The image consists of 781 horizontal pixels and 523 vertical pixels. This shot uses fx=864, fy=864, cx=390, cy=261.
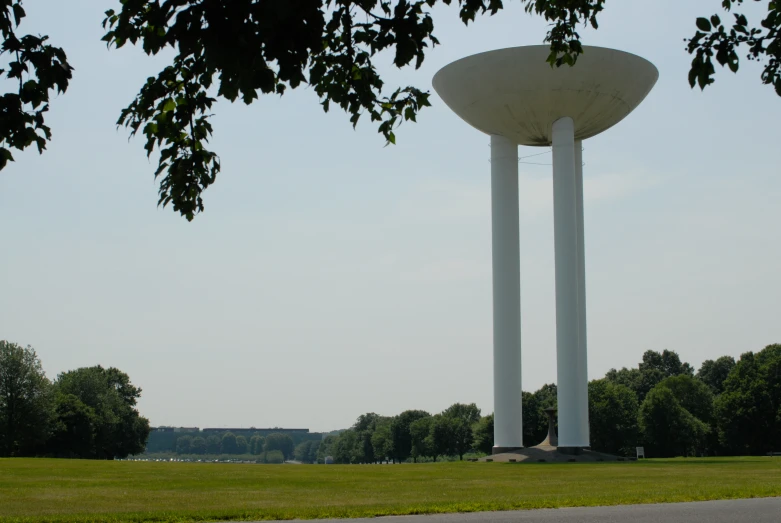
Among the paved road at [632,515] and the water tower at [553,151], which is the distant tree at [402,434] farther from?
the paved road at [632,515]

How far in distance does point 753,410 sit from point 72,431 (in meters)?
53.0

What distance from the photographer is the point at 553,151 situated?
148 feet

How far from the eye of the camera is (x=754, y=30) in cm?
705

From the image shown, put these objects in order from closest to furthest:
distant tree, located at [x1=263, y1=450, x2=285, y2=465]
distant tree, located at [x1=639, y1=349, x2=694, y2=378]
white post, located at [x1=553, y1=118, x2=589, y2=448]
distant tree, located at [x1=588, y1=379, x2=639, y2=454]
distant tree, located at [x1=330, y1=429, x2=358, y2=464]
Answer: white post, located at [x1=553, y1=118, x2=589, y2=448] < distant tree, located at [x1=588, y1=379, x2=639, y2=454] < distant tree, located at [x1=639, y1=349, x2=694, y2=378] < distant tree, located at [x1=330, y1=429, x2=358, y2=464] < distant tree, located at [x1=263, y1=450, x2=285, y2=465]

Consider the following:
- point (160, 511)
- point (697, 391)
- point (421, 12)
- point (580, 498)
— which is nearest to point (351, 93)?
point (421, 12)

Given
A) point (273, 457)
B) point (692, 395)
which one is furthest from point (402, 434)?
point (273, 457)

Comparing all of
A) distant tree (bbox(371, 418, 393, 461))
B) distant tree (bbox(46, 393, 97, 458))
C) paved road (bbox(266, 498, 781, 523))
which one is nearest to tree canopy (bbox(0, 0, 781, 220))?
paved road (bbox(266, 498, 781, 523))

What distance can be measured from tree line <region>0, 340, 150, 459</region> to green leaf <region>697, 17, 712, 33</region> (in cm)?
6025

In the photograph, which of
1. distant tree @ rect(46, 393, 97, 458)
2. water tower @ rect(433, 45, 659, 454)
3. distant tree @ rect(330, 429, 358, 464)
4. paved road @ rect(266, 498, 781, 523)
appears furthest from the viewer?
distant tree @ rect(330, 429, 358, 464)

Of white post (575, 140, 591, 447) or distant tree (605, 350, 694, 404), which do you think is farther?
distant tree (605, 350, 694, 404)

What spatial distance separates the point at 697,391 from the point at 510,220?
48927 millimetres

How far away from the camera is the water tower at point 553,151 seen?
4278 cm

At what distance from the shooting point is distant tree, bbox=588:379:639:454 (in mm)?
71812

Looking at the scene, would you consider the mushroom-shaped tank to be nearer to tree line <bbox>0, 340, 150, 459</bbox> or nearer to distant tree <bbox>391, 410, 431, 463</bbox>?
tree line <bbox>0, 340, 150, 459</bbox>
